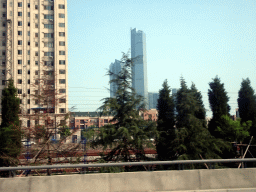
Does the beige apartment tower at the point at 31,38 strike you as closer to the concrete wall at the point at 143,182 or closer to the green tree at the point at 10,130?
the green tree at the point at 10,130

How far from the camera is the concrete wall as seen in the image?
7797 mm

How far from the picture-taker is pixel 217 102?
22.9 metres

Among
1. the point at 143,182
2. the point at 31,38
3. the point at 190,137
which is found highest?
the point at 31,38

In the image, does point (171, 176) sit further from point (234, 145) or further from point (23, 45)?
point (23, 45)

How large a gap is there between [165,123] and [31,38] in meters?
76.4

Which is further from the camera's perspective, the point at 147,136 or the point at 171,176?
the point at 147,136

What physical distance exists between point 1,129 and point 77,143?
4.43m

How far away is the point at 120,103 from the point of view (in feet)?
55.4

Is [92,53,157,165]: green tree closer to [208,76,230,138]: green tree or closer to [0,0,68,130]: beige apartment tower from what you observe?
[208,76,230,138]: green tree

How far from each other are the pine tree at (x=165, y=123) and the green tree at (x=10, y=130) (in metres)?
8.62

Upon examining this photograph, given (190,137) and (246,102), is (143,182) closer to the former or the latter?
(190,137)

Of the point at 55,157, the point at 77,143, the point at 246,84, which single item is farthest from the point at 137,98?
the point at 246,84

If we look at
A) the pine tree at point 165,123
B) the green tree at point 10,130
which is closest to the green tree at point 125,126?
the pine tree at point 165,123

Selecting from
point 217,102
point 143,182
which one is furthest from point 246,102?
point 143,182
